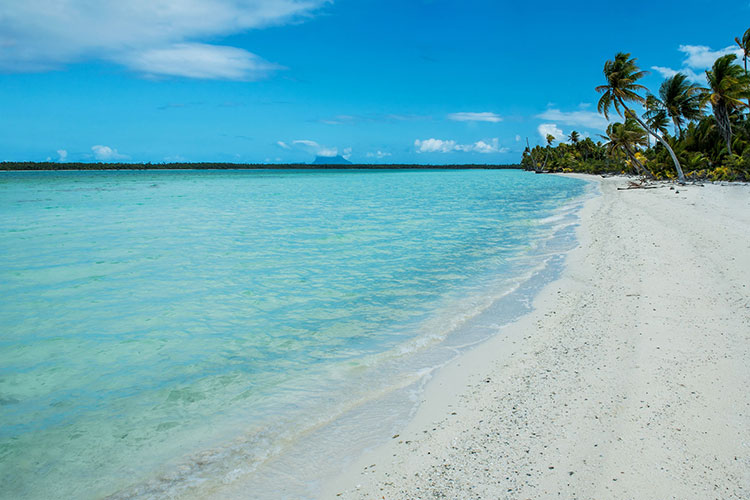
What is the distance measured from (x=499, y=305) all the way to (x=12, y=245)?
1438cm

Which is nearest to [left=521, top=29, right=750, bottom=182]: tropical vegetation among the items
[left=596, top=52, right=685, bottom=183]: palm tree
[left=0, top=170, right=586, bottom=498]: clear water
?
[left=596, top=52, right=685, bottom=183]: palm tree

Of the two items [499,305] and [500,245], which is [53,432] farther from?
[500,245]

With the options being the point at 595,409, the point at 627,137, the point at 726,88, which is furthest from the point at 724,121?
the point at 595,409

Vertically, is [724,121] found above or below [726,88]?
below

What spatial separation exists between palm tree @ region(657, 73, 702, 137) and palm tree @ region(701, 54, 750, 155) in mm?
4334

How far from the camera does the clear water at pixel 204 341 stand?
331 cm

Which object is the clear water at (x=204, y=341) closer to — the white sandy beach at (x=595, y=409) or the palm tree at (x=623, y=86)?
the white sandy beach at (x=595, y=409)

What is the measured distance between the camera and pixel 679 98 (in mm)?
35750

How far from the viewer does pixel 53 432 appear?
143 inches

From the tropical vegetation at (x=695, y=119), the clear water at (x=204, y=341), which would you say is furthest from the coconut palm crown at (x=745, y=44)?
the clear water at (x=204, y=341)

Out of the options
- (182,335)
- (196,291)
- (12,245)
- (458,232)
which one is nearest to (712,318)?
(182,335)

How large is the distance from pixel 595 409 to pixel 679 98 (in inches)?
1708

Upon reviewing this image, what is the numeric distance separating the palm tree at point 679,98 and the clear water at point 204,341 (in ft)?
110

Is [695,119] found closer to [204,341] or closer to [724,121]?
[724,121]
